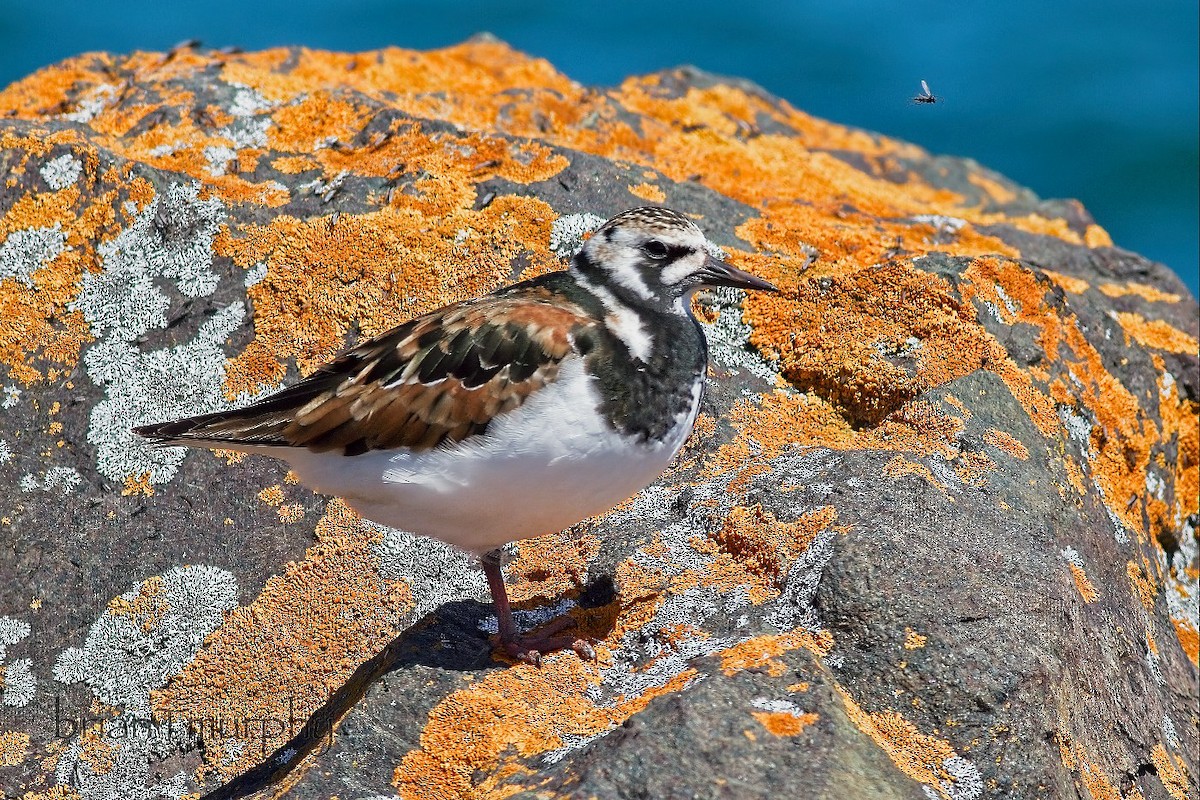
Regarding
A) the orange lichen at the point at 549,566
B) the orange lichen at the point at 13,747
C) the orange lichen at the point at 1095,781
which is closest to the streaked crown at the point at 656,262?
the orange lichen at the point at 549,566

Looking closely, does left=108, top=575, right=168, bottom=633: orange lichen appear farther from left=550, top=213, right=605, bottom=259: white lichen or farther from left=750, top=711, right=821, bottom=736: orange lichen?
left=750, top=711, right=821, bottom=736: orange lichen

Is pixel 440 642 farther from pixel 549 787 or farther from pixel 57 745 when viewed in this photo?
pixel 57 745

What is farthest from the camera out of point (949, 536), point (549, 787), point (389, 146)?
point (389, 146)

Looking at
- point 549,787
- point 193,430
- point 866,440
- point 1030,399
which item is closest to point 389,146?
point 193,430

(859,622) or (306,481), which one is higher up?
(306,481)

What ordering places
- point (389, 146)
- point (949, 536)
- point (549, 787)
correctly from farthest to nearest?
point (389, 146) < point (949, 536) < point (549, 787)

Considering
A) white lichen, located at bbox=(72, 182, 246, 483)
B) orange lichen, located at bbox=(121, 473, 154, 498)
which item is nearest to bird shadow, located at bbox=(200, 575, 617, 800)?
orange lichen, located at bbox=(121, 473, 154, 498)

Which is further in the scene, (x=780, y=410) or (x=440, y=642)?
(x=780, y=410)
